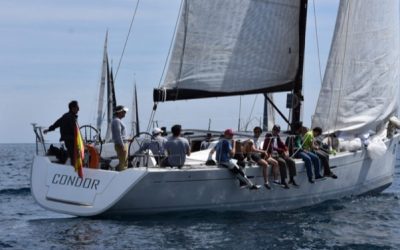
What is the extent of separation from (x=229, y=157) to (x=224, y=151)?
14cm

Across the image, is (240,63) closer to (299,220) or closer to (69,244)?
(299,220)

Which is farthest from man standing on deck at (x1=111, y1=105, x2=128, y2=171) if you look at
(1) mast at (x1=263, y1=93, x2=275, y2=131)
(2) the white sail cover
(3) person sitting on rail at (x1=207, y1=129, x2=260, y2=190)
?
(1) mast at (x1=263, y1=93, x2=275, y2=131)

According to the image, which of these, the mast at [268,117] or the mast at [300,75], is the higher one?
the mast at [300,75]

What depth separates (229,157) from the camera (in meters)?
14.8

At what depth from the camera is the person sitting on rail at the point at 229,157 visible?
14.8 m

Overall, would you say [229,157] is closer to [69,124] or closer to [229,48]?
[69,124]

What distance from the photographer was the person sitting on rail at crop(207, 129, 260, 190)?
14.8 meters

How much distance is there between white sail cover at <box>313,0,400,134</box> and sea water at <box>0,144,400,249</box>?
102 inches

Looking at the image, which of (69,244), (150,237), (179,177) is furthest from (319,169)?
(69,244)

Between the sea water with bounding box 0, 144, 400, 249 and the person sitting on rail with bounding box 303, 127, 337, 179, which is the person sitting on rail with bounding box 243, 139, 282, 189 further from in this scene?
the person sitting on rail with bounding box 303, 127, 337, 179

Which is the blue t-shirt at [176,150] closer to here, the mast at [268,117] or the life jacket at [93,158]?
the life jacket at [93,158]

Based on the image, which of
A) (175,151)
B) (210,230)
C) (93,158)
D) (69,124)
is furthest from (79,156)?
(210,230)

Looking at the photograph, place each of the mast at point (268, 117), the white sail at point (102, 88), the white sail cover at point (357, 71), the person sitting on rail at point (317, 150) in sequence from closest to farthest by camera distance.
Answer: the person sitting on rail at point (317, 150), the white sail cover at point (357, 71), the mast at point (268, 117), the white sail at point (102, 88)

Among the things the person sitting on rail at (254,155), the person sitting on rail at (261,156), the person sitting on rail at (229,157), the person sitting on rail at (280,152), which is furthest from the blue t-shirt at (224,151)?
the person sitting on rail at (280,152)
